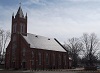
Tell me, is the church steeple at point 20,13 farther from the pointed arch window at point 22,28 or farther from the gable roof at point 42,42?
the gable roof at point 42,42

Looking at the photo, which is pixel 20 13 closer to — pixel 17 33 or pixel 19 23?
pixel 19 23

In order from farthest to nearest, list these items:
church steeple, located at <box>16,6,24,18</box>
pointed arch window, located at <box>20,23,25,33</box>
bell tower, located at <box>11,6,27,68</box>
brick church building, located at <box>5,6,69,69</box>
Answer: church steeple, located at <box>16,6,24,18</box>, pointed arch window, located at <box>20,23,25,33</box>, bell tower, located at <box>11,6,27,68</box>, brick church building, located at <box>5,6,69,69</box>

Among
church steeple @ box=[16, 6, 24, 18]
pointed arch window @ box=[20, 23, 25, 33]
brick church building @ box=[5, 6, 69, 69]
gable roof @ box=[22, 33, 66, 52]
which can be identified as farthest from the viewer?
church steeple @ box=[16, 6, 24, 18]

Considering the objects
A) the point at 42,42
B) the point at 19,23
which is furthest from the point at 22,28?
the point at 42,42

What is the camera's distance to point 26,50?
6550cm

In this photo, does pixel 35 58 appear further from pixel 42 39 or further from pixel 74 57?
pixel 74 57

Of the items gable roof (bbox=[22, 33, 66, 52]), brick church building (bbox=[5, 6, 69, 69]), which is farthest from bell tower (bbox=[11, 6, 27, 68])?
gable roof (bbox=[22, 33, 66, 52])

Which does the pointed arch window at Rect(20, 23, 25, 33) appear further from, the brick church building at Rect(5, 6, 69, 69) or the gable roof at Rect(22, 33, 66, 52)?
the gable roof at Rect(22, 33, 66, 52)

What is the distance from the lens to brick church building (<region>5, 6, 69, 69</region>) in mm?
65250

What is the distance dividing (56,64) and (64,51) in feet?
28.4

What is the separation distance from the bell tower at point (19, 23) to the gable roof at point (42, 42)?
9.86 ft

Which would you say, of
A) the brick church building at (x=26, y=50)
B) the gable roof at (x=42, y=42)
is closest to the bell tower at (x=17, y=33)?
the brick church building at (x=26, y=50)

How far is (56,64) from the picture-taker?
76.4 m

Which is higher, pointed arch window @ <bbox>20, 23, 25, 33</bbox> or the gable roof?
Result: pointed arch window @ <bbox>20, 23, 25, 33</bbox>
